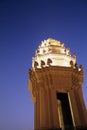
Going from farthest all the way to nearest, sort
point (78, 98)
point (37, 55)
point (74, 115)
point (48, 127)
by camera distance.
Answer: point (37, 55), point (78, 98), point (74, 115), point (48, 127)

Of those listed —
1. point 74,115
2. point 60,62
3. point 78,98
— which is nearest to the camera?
point 74,115

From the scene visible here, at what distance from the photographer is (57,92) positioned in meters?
21.0

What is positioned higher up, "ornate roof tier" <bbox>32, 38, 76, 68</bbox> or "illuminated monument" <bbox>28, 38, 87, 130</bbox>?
"ornate roof tier" <bbox>32, 38, 76, 68</bbox>

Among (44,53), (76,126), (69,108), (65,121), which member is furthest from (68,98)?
(44,53)

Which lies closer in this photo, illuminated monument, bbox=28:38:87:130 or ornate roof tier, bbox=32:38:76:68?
illuminated monument, bbox=28:38:87:130

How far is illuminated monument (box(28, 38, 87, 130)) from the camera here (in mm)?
18462

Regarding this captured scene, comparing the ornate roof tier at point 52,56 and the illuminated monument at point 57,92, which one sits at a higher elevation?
the ornate roof tier at point 52,56

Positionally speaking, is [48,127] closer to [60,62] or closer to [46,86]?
[46,86]

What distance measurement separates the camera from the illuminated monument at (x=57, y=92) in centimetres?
1846

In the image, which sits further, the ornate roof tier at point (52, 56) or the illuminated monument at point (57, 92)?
the ornate roof tier at point (52, 56)

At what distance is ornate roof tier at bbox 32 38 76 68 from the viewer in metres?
22.4

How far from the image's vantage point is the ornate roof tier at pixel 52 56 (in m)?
22.4

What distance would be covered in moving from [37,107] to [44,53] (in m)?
6.76

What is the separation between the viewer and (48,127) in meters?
17.3
